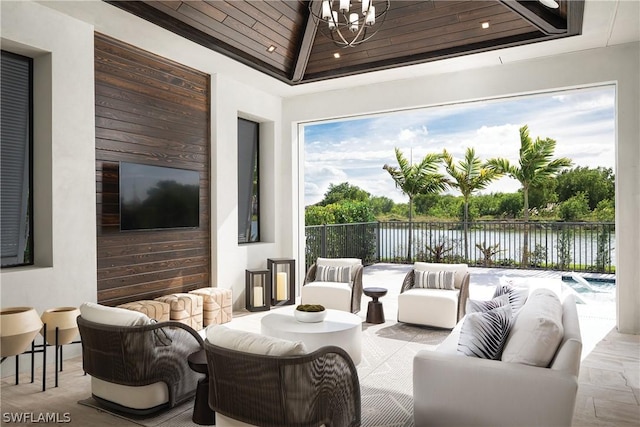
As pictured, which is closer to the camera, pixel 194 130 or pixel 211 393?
pixel 211 393

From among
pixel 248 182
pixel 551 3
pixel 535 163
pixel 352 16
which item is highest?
pixel 551 3

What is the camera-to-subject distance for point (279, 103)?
275 inches

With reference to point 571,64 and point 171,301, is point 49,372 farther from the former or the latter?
point 571,64

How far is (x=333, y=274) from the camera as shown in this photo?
18.9 feet

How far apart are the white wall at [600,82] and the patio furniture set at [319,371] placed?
2.17 m

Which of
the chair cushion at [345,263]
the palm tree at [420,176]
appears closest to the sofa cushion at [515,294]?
the chair cushion at [345,263]

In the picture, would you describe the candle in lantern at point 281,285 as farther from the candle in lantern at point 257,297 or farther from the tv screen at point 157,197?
the tv screen at point 157,197

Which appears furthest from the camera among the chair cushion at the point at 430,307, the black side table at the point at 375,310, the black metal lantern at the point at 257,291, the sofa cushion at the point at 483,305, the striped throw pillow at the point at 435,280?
the black metal lantern at the point at 257,291

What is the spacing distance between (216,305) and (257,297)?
0.88 m

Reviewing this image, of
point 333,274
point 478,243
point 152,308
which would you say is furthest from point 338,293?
point 478,243

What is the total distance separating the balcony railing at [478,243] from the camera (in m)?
8.59

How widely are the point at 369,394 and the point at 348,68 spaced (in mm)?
4036

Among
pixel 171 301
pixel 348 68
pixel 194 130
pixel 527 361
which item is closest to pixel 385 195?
pixel 348 68

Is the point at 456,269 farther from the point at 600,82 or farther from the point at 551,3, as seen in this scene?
the point at 551,3
